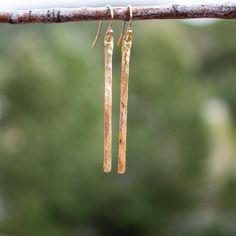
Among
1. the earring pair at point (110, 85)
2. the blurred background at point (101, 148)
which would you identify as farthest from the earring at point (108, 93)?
the blurred background at point (101, 148)

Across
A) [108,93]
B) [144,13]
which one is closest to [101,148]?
[108,93]

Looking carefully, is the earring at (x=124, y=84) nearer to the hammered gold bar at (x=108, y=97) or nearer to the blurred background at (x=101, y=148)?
the hammered gold bar at (x=108, y=97)

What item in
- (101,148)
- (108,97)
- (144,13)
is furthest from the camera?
(101,148)

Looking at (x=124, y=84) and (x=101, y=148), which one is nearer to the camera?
(x=124, y=84)

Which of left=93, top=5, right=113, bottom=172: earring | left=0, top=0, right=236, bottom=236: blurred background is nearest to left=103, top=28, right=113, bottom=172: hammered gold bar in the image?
left=93, top=5, right=113, bottom=172: earring

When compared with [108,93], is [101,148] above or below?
above

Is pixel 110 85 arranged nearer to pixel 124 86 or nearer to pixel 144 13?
pixel 124 86

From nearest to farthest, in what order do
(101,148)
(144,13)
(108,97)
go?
(144,13)
(108,97)
(101,148)

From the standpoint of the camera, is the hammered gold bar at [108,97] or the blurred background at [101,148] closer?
the hammered gold bar at [108,97]
